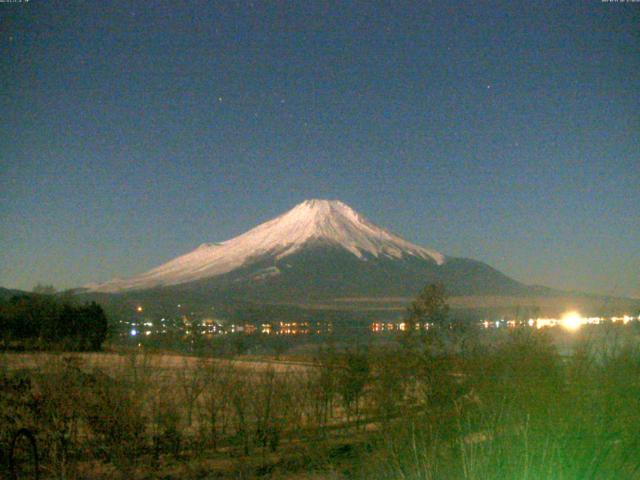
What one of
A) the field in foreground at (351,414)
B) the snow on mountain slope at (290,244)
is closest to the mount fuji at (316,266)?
the snow on mountain slope at (290,244)

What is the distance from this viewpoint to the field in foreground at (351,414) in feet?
17.3

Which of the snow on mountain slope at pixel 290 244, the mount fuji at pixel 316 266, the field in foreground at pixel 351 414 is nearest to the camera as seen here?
the field in foreground at pixel 351 414

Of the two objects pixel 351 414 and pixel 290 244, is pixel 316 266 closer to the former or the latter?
pixel 290 244

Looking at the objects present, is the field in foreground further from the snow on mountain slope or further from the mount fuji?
the snow on mountain slope

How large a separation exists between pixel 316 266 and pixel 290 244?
1534 cm

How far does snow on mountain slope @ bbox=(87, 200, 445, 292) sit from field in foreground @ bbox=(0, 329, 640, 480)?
365 feet

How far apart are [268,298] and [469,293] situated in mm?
30191

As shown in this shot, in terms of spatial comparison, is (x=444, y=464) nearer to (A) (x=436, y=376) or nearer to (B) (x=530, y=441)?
(B) (x=530, y=441)

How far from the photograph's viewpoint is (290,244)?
473ft

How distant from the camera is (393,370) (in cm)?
1420

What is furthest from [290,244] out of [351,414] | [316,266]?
[351,414]

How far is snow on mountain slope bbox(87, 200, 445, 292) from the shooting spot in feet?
442

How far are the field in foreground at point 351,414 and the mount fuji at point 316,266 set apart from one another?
87704 millimetres

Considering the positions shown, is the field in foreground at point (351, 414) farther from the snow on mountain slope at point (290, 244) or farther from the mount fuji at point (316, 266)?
the snow on mountain slope at point (290, 244)
